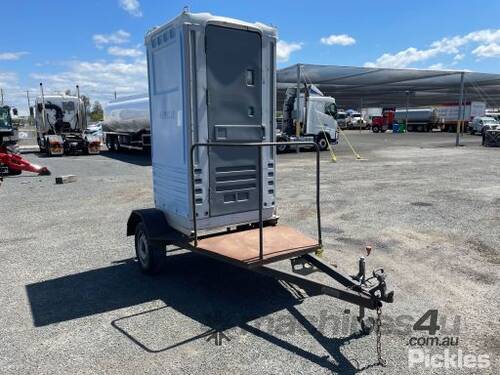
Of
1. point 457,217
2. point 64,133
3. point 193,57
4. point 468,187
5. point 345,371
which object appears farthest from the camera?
point 64,133

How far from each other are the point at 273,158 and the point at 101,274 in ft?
9.06

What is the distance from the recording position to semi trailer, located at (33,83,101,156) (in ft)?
77.0

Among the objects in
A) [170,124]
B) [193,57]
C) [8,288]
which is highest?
[193,57]

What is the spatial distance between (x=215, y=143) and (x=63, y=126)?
23.0 metres

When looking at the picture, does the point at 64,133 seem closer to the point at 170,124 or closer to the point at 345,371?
the point at 170,124

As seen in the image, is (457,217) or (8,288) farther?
(457,217)

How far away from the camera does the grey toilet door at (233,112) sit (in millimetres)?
4773

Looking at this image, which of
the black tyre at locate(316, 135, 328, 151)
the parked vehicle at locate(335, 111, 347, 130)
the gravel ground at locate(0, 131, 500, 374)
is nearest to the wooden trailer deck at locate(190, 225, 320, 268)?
the gravel ground at locate(0, 131, 500, 374)

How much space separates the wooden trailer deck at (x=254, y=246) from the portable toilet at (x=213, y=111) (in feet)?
1.00

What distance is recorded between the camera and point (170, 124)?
203 inches

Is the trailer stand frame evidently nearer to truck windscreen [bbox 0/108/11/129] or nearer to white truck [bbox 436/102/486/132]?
truck windscreen [bbox 0/108/11/129]

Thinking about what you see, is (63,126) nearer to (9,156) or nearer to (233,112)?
(9,156)

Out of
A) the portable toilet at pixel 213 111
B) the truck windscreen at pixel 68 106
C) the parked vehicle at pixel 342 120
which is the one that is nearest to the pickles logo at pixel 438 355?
the portable toilet at pixel 213 111

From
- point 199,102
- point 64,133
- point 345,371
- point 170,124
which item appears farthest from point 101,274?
point 64,133
